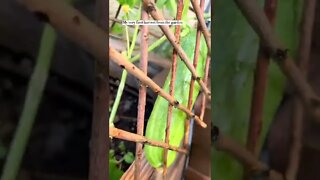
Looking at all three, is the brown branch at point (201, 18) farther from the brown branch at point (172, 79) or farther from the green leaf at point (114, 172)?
the green leaf at point (114, 172)

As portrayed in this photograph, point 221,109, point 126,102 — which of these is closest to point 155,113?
point 126,102

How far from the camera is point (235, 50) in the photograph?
0.26 metres

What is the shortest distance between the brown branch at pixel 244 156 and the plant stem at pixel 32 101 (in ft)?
0.34

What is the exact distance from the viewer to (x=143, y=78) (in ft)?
1.26

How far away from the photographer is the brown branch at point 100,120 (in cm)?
21

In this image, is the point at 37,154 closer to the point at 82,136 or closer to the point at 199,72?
the point at 82,136

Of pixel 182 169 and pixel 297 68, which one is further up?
pixel 297 68

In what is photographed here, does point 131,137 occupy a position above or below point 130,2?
below

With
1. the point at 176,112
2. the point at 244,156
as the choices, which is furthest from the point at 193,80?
the point at 244,156

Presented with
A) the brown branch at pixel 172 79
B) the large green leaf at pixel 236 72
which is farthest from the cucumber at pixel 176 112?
the large green leaf at pixel 236 72

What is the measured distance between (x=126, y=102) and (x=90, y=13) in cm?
24

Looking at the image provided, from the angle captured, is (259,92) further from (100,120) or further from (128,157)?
(128,157)

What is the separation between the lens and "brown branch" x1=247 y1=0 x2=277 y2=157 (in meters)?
0.24

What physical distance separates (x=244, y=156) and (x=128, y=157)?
0.25 metres
